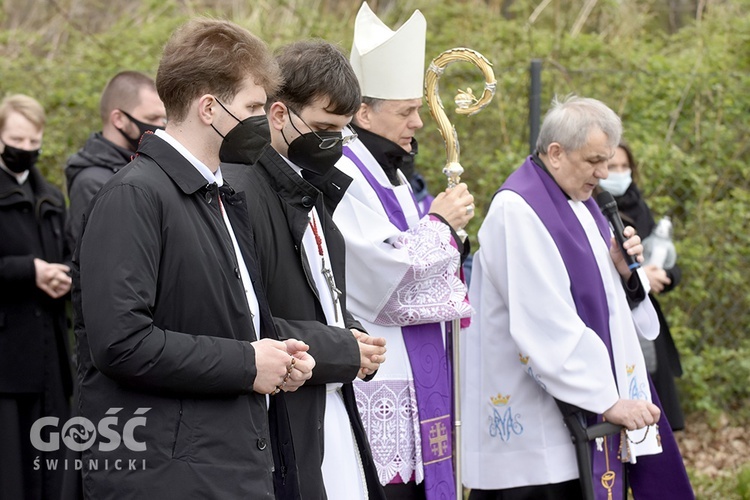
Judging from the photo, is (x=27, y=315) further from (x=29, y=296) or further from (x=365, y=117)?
(x=365, y=117)

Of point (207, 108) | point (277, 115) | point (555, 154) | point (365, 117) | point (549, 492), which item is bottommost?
point (549, 492)

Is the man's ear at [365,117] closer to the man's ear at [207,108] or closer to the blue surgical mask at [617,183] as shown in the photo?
the man's ear at [207,108]

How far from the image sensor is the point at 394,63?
4121 millimetres

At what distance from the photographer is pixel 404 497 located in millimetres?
3889

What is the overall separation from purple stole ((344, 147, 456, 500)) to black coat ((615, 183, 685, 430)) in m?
1.90

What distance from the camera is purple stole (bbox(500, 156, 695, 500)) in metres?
4.19

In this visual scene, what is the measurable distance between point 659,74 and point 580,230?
309cm

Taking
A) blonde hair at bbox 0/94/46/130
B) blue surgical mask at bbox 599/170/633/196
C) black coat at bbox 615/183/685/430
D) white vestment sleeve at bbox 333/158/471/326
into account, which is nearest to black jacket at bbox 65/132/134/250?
blonde hair at bbox 0/94/46/130

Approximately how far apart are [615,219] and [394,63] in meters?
1.17

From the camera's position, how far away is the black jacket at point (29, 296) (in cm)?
483

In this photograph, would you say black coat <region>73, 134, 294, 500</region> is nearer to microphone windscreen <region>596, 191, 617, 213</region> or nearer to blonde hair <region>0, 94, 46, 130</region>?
microphone windscreen <region>596, 191, 617, 213</region>

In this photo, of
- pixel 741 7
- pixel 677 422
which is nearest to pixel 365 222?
pixel 677 422

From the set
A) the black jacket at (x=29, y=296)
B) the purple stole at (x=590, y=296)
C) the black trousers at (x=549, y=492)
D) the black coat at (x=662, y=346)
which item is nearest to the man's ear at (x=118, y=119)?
the black jacket at (x=29, y=296)

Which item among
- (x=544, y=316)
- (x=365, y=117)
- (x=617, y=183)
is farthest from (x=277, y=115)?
(x=617, y=183)
